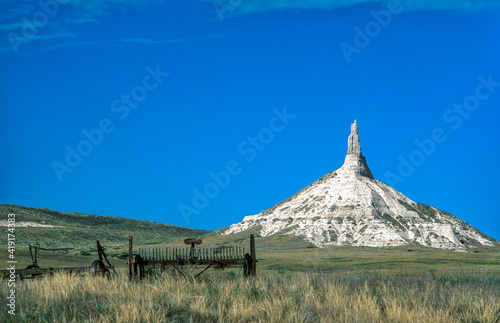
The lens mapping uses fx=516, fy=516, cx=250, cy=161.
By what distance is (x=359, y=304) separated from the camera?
11688 mm

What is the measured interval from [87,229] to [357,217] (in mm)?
73116

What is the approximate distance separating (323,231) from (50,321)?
9599 centimetres

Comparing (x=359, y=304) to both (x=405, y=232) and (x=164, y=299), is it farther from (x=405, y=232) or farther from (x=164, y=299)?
(x=405, y=232)

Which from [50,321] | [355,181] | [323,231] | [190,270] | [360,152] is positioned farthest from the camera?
[360,152]

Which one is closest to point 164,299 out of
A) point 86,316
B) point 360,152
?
point 86,316

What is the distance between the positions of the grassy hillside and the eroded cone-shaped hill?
31253 mm

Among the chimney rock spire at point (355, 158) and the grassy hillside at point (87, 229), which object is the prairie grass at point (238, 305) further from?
the chimney rock spire at point (355, 158)

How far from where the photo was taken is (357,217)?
108688 mm

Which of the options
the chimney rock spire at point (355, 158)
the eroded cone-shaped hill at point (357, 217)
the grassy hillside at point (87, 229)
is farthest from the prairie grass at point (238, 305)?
the chimney rock spire at point (355, 158)

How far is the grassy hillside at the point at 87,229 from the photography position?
103 m

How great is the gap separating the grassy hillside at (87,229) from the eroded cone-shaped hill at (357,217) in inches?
1230

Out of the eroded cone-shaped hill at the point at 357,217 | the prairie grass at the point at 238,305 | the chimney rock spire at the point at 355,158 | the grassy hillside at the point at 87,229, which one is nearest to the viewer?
the prairie grass at the point at 238,305

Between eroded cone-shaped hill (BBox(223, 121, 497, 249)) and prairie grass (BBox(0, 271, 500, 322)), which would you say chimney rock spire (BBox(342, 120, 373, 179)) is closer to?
eroded cone-shaped hill (BBox(223, 121, 497, 249))

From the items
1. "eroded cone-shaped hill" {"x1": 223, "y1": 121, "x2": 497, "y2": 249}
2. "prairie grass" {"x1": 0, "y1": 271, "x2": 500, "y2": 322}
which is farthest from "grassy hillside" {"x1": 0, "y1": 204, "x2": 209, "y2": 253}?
"prairie grass" {"x1": 0, "y1": 271, "x2": 500, "y2": 322}
